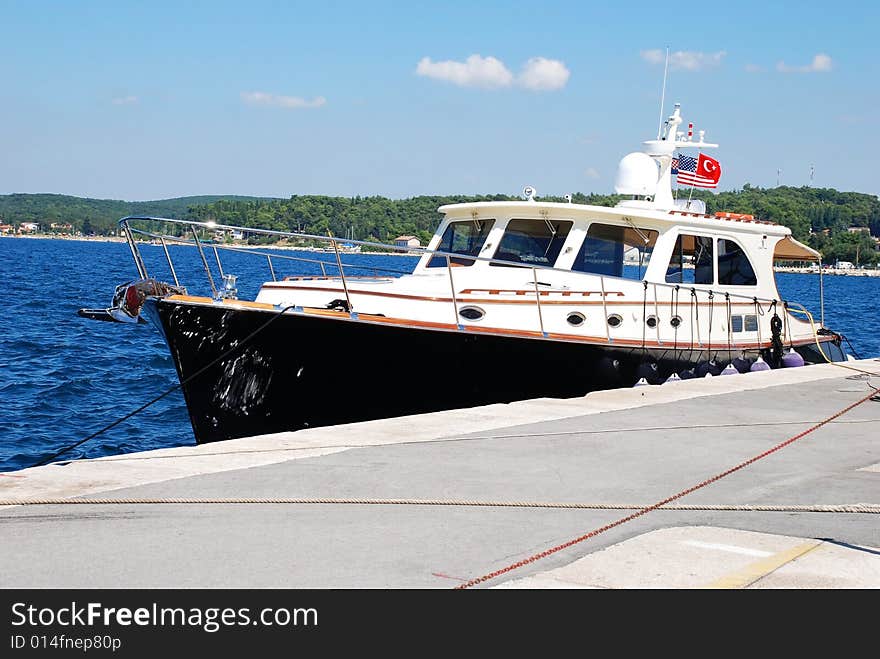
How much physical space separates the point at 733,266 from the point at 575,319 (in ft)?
11.0

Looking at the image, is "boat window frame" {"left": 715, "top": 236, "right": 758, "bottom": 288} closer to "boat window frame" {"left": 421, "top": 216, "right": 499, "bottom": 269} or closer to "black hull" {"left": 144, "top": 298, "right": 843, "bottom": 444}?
"boat window frame" {"left": 421, "top": 216, "right": 499, "bottom": 269}

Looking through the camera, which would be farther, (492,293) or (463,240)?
(463,240)

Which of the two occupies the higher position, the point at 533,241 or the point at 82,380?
the point at 533,241

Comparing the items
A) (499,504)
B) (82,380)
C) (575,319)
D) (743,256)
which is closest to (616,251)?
(575,319)


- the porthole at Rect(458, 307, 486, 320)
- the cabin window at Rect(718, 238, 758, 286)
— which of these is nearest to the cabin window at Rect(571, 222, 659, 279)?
the cabin window at Rect(718, 238, 758, 286)

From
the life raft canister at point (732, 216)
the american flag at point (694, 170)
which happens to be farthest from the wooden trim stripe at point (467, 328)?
the american flag at point (694, 170)

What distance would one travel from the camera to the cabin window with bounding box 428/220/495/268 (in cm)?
1295

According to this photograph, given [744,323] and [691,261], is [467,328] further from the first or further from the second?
[744,323]

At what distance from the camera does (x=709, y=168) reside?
607 inches

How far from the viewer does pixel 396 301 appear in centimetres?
1083

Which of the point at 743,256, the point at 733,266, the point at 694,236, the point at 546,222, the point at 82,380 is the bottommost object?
the point at 82,380
